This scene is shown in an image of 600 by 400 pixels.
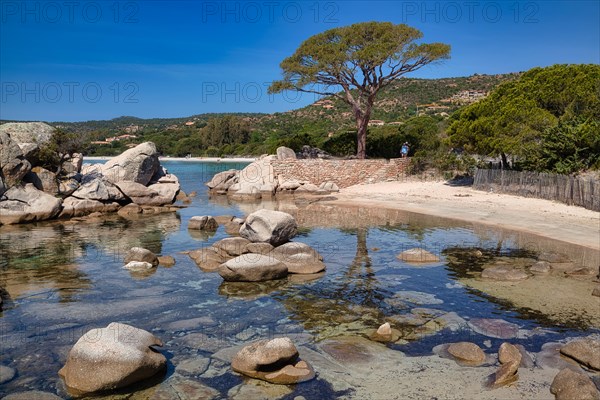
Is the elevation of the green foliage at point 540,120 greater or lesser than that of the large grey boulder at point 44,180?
greater

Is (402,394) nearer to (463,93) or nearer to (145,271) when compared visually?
(145,271)

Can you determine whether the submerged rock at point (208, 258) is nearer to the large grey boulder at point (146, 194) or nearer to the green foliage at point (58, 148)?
the large grey boulder at point (146, 194)

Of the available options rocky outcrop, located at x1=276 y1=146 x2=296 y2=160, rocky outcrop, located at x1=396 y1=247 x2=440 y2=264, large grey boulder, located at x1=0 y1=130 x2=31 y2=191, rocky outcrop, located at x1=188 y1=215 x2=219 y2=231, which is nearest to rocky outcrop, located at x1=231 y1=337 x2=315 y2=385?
rocky outcrop, located at x1=396 y1=247 x2=440 y2=264

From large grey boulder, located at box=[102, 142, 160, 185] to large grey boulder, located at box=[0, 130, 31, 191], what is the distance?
605 centimetres

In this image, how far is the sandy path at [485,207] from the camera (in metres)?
18.4

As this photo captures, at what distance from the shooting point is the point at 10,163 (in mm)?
22625

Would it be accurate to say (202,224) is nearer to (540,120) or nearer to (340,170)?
(340,170)

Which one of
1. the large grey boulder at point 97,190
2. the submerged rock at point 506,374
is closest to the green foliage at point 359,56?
the large grey boulder at point 97,190

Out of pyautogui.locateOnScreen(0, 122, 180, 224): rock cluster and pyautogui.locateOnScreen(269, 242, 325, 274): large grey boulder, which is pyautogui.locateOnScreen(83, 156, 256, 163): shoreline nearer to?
pyautogui.locateOnScreen(0, 122, 180, 224): rock cluster

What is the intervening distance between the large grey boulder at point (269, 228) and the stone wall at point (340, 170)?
20.1 m

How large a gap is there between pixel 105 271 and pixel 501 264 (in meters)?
11.4

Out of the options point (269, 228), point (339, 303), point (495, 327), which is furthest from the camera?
point (269, 228)

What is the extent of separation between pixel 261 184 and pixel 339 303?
24952mm

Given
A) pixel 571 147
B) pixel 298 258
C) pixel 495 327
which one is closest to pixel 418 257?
pixel 298 258
